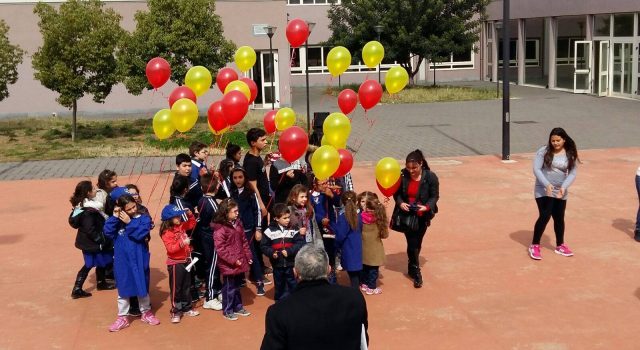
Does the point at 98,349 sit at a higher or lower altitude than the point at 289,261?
lower

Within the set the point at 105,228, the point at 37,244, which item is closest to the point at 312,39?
the point at 37,244

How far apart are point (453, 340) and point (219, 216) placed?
7.85 feet

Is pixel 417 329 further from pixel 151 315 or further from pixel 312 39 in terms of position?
pixel 312 39

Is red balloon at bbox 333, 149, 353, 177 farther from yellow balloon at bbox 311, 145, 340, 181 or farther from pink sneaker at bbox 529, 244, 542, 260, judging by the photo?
pink sneaker at bbox 529, 244, 542, 260

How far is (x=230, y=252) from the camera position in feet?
22.5

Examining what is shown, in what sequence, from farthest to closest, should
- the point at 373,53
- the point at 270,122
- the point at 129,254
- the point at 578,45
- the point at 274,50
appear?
the point at 578,45 → the point at 274,50 → the point at 270,122 → the point at 373,53 → the point at 129,254

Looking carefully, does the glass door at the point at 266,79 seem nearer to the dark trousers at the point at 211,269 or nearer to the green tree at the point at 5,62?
the green tree at the point at 5,62

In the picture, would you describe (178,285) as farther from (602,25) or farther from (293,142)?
(602,25)

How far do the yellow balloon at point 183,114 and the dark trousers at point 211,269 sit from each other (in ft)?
4.30

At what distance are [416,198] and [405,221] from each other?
269 millimetres

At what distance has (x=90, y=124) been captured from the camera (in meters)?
24.5

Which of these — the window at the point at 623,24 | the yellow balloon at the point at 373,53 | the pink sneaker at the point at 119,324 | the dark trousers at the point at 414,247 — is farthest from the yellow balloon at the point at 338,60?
the window at the point at 623,24

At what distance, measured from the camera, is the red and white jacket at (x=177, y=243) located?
6.78 metres

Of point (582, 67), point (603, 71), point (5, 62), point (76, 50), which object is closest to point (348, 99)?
point (76, 50)
